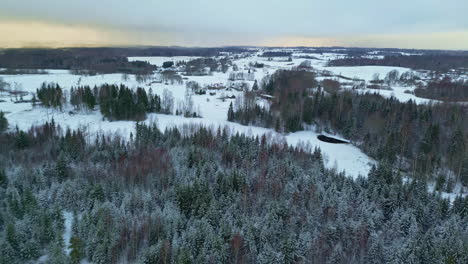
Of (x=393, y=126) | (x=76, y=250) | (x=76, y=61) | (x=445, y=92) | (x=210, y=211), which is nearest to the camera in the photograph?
(x=76, y=250)

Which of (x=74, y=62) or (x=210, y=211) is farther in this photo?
(x=74, y=62)

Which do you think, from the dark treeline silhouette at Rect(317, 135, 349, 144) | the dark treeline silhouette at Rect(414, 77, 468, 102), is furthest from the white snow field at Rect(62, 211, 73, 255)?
the dark treeline silhouette at Rect(414, 77, 468, 102)

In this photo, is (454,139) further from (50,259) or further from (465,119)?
(50,259)

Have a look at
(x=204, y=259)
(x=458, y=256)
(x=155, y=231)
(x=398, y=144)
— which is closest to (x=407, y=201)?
(x=458, y=256)

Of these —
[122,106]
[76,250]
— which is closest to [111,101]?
[122,106]

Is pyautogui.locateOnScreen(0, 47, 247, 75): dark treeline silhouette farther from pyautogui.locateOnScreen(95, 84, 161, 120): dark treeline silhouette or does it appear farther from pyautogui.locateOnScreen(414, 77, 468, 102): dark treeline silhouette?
pyautogui.locateOnScreen(414, 77, 468, 102): dark treeline silhouette

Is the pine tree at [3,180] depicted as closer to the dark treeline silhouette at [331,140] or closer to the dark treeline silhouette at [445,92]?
the dark treeline silhouette at [331,140]

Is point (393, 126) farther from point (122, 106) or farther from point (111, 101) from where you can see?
point (111, 101)
